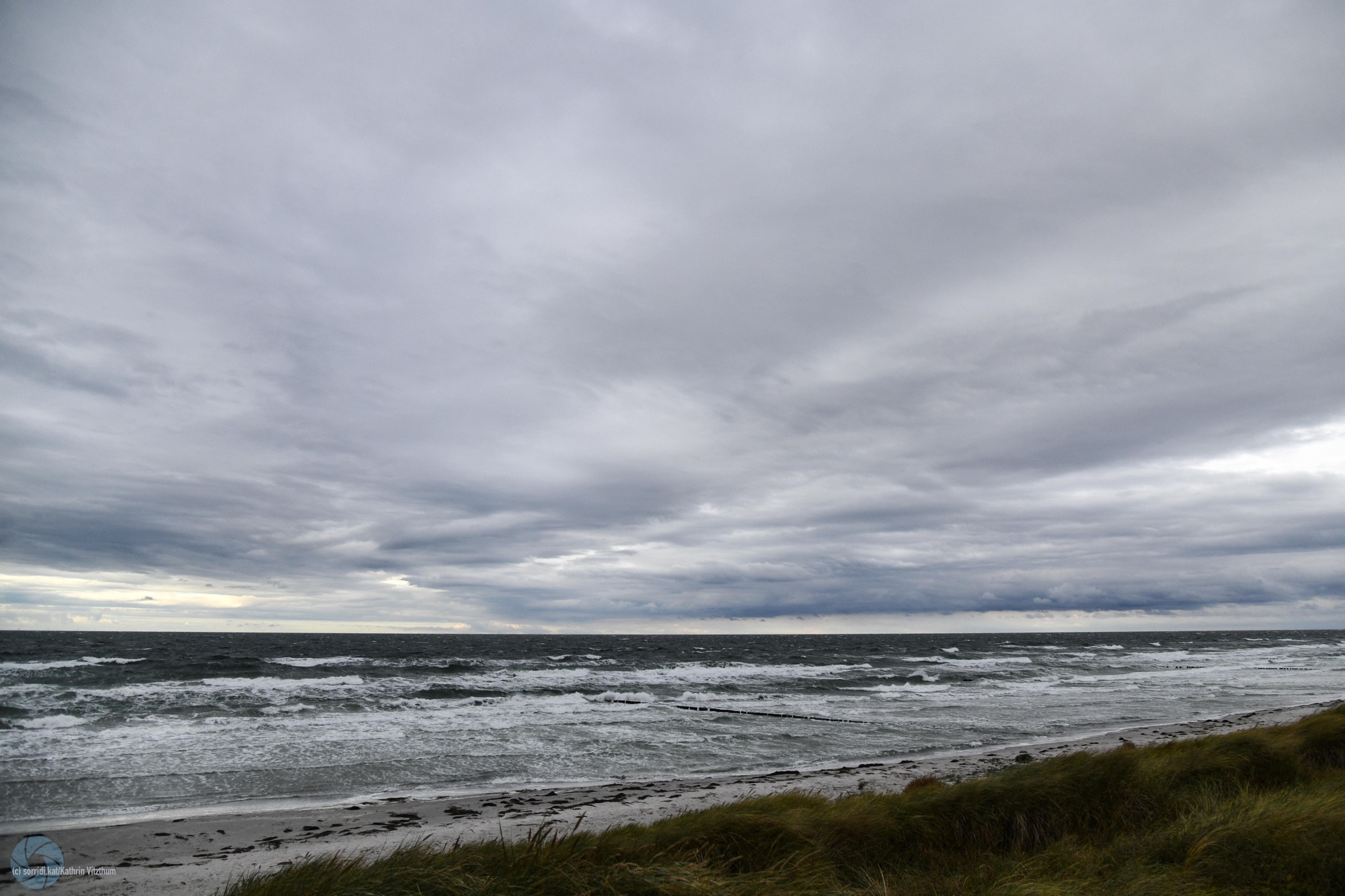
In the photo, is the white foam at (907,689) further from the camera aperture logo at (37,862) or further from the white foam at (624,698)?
the camera aperture logo at (37,862)

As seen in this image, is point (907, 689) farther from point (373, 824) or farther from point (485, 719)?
point (373, 824)

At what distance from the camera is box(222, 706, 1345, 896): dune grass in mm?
5980

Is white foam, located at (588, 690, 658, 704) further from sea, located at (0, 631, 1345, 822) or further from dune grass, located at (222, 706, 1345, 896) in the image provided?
dune grass, located at (222, 706, 1345, 896)

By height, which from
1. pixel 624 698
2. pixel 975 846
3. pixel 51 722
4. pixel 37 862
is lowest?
pixel 624 698

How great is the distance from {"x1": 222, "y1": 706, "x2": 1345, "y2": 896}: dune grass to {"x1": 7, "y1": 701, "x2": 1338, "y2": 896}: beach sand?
5.43ft

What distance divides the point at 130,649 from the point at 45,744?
61.5m

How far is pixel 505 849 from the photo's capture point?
21.3 ft

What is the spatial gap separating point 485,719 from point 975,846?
20.8 m

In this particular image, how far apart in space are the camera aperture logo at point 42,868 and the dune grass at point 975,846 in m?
3.62

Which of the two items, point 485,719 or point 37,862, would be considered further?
point 485,719

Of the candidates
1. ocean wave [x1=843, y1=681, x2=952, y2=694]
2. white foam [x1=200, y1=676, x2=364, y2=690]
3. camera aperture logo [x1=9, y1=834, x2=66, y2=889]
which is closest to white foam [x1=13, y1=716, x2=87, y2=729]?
white foam [x1=200, y1=676, x2=364, y2=690]

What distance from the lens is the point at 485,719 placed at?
1014 inches

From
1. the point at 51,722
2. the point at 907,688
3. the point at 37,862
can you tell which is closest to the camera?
the point at 37,862

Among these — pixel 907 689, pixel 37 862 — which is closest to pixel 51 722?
pixel 37 862
